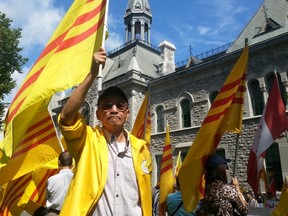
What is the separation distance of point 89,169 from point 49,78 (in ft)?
3.50

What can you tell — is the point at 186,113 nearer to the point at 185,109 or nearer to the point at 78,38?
the point at 185,109

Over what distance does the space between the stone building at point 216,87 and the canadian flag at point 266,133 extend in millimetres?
6358

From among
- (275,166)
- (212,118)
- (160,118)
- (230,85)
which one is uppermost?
(160,118)

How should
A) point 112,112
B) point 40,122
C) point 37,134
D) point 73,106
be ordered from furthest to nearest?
point 40,122 → point 37,134 → point 112,112 → point 73,106

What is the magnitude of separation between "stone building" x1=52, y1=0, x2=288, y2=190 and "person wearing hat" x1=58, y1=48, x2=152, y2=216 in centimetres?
1075

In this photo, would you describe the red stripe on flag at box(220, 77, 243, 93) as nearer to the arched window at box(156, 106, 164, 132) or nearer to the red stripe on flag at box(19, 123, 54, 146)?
the red stripe on flag at box(19, 123, 54, 146)

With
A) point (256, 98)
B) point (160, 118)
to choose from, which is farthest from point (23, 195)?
point (160, 118)

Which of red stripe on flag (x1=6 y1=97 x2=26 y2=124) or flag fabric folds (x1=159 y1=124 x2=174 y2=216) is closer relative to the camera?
red stripe on flag (x1=6 y1=97 x2=26 y2=124)

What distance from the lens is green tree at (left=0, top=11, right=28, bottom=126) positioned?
15.1 m

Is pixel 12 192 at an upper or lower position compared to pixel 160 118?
lower

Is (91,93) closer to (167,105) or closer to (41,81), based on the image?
(167,105)

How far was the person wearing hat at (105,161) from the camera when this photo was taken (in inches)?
75.7

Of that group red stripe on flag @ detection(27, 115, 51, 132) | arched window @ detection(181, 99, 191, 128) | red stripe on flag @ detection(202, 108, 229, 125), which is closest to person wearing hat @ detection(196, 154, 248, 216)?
red stripe on flag @ detection(202, 108, 229, 125)

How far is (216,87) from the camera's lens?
15648 mm
